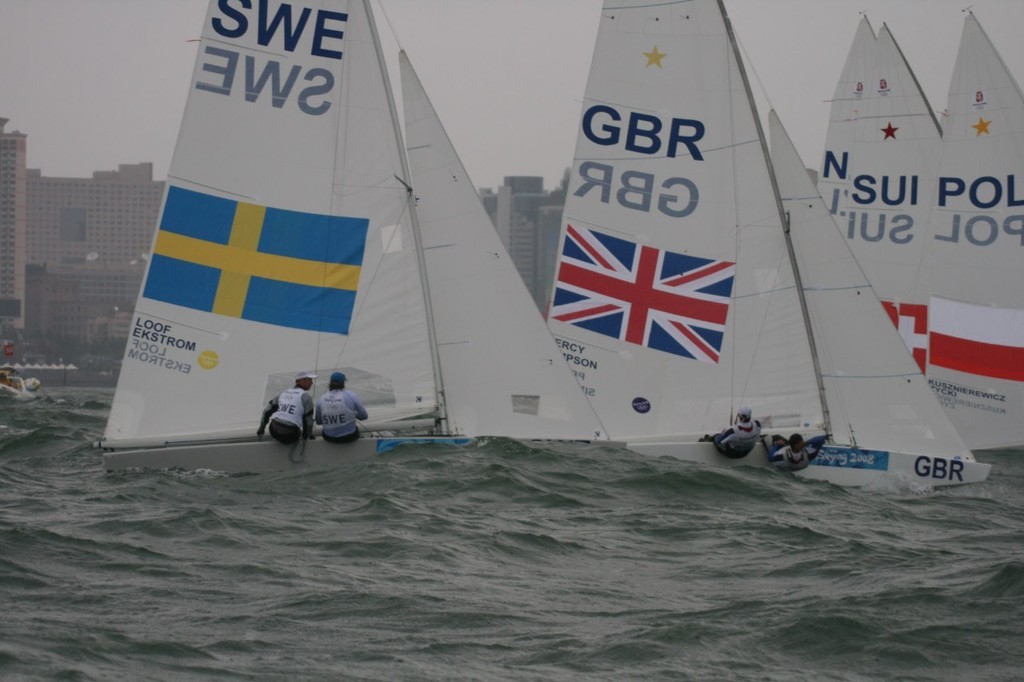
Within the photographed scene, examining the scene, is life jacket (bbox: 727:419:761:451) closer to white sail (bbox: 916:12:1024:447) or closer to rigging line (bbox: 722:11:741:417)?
rigging line (bbox: 722:11:741:417)

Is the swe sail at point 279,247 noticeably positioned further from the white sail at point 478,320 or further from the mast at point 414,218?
the white sail at point 478,320

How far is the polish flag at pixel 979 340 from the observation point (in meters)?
19.1

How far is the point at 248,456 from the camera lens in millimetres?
12727

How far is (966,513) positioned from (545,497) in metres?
3.47

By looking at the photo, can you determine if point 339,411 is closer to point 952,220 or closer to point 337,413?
point 337,413

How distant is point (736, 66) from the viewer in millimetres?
14906

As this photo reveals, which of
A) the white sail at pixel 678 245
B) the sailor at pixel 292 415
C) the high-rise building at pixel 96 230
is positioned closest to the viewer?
the sailor at pixel 292 415

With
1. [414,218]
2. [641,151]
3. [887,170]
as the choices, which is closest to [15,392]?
[887,170]

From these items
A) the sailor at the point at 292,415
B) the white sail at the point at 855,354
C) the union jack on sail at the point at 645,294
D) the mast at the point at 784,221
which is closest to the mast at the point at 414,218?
the sailor at the point at 292,415

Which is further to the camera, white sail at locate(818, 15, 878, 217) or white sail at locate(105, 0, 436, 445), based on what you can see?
white sail at locate(818, 15, 878, 217)

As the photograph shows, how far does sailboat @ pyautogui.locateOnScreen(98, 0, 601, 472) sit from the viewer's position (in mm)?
13227

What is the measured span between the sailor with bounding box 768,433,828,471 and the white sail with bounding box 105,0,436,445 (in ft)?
10.4

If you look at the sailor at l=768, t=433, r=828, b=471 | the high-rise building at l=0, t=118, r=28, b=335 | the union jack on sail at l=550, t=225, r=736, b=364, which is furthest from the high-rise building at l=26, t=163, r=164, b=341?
the sailor at l=768, t=433, r=828, b=471

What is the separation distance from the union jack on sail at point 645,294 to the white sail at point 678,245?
1 centimetres
